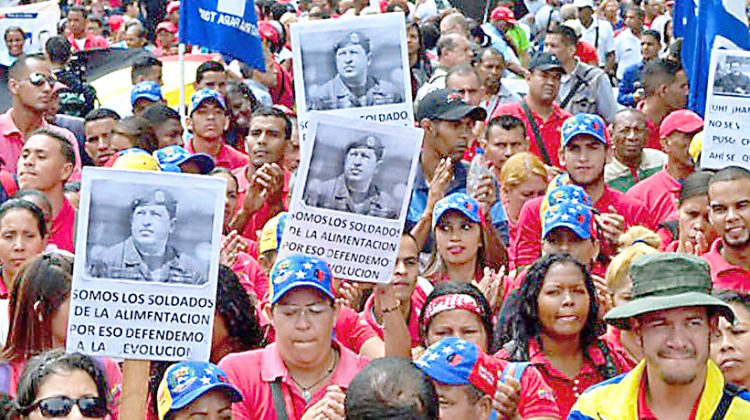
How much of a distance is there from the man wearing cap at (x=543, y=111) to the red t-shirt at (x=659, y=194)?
1423 millimetres

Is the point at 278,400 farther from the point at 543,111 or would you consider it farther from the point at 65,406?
the point at 543,111

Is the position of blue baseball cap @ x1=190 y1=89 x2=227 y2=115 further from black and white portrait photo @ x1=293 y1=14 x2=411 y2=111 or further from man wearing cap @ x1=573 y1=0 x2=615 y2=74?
man wearing cap @ x1=573 y1=0 x2=615 y2=74

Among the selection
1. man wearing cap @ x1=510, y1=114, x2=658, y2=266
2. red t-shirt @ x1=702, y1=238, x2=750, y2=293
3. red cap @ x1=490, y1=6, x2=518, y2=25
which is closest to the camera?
red t-shirt @ x1=702, y1=238, x2=750, y2=293

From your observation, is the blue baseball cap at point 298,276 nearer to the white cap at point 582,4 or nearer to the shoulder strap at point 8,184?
the shoulder strap at point 8,184

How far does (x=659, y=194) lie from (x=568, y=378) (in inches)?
120

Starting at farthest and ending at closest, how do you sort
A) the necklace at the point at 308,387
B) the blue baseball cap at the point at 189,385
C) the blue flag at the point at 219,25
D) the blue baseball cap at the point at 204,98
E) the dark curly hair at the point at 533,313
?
the blue flag at the point at 219,25 < the blue baseball cap at the point at 204,98 < the dark curly hair at the point at 533,313 < the necklace at the point at 308,387 < the blue baseball cap at the point at 189,385

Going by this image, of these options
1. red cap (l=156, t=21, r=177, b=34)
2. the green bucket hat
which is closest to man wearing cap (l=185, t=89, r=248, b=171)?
the green bucket hat

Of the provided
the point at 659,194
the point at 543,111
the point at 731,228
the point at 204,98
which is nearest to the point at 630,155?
the point at 543,111

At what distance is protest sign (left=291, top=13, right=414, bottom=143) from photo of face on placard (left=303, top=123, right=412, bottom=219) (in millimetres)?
1562

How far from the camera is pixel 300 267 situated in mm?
6395

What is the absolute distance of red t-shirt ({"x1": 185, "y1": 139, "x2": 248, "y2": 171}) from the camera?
36.6 ft

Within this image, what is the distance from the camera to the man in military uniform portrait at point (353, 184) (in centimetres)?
678

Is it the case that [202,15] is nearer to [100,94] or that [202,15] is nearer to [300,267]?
[100,94]

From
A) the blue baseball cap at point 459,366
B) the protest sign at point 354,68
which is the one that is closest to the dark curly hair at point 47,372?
the blue baseball cap at point 459,366
